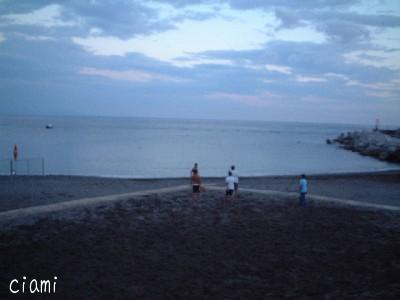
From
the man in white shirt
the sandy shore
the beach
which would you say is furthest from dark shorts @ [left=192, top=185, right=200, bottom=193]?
the sandy shore

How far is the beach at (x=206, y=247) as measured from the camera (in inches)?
353

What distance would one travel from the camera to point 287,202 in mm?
15727

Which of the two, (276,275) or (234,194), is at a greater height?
(234,194)

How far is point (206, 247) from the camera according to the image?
1129 centimetres

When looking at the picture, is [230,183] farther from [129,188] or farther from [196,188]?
[129,188]

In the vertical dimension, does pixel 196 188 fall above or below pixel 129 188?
above

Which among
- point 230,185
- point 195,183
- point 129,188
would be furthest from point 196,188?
point 129,188

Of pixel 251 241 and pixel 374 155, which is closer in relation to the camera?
pixel 251 241

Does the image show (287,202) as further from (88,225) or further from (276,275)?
(88,225)

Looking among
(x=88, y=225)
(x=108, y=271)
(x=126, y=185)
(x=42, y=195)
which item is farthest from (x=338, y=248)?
(x=126, y=185)

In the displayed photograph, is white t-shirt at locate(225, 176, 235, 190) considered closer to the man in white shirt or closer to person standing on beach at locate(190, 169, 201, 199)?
the man in white shirt

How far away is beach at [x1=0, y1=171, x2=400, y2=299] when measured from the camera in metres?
8.98

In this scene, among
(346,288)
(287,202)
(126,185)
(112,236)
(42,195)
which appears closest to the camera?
(346,288)

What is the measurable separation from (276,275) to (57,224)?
664 centimetres
